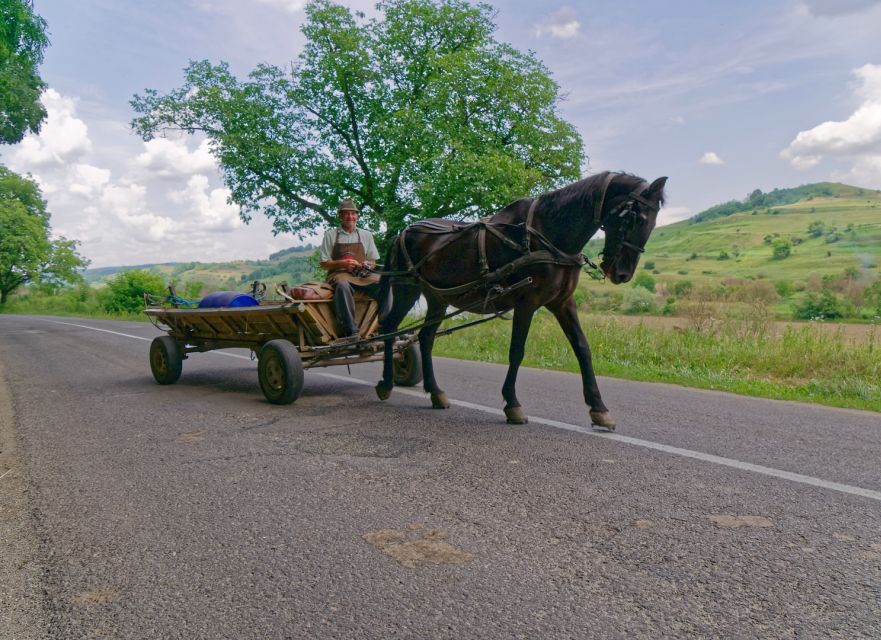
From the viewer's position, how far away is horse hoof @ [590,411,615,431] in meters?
5.37

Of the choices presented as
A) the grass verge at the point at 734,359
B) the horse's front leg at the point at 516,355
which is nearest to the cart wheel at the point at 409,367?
the horse's front leg at the point at 516,355

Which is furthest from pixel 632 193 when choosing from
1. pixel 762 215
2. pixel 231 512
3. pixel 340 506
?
pixel 762 215

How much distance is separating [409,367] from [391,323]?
984mm

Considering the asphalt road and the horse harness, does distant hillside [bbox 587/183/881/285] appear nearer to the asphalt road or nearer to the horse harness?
the horse harness

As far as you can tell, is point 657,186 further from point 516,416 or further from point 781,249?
point 781,249

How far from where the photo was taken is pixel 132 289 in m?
35.7

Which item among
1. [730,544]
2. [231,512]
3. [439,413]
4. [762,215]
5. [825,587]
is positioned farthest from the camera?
[762,215]

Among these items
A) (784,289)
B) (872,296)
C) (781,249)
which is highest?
(781,249)

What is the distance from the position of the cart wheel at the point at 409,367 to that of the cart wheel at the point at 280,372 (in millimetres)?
1433

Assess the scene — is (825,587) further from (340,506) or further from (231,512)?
(231,512)

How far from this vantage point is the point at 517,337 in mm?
5648

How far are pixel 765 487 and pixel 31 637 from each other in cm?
368

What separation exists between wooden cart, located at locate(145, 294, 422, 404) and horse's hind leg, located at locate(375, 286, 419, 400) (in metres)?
0.15

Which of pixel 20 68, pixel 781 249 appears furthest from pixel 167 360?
pixel 781 249
